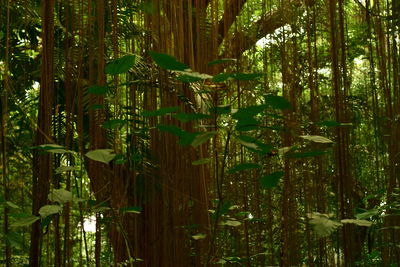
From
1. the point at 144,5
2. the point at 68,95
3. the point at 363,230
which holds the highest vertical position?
the point at 144,5

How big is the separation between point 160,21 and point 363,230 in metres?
2.83

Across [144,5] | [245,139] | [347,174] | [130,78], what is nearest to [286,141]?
[347,174]

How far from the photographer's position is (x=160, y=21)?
5.65 ft

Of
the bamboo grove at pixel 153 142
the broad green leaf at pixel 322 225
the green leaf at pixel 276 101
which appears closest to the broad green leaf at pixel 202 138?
the bamboo grove at pixel 153 142

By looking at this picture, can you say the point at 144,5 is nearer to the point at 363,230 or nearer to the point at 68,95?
the point at 68,95

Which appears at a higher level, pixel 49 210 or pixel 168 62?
pixel 168 62

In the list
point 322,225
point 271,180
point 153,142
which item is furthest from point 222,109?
point 153,142

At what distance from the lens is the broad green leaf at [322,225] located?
3.84 ft

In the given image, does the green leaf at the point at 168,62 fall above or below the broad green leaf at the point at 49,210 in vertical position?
above

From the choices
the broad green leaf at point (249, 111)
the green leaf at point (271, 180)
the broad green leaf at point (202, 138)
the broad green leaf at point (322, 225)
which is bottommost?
the broad green leaf at point (322, 225)

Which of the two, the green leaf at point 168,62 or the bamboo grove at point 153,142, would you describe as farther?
the bamboo grove at point 153,142

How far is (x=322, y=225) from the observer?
1.21 m

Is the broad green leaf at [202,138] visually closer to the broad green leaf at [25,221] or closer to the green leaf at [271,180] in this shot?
the green leaf at [271,180]

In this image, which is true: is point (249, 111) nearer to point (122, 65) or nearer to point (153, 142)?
point (122, 65)
